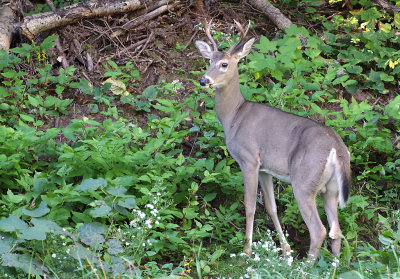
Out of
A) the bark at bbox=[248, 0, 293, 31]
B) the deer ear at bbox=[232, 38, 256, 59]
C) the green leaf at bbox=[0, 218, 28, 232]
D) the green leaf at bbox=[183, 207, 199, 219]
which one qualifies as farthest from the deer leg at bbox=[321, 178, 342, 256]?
the bark at bbox=[248, 0, 293, 31]

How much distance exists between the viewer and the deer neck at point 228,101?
252 inches

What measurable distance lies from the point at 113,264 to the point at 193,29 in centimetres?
545

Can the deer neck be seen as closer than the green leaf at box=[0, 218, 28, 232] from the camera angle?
No

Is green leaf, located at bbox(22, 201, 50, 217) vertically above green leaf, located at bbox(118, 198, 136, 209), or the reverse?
green leaf, located at bbox(22, 201, 50, 217)

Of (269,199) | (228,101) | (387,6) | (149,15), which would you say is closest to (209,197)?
(269,199)

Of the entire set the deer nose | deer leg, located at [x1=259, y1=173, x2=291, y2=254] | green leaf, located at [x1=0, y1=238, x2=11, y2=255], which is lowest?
deer leg, located at [x1=259, y1=173, x2=291, y2=254]

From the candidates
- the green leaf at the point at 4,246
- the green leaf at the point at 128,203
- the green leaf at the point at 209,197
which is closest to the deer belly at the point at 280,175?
the green leaf at the point at 209,197

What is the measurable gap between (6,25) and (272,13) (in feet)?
13.0

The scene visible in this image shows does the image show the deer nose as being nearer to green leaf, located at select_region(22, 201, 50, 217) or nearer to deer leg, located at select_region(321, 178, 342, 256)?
deer leg, located at select_region(321, 178, 342, 256)

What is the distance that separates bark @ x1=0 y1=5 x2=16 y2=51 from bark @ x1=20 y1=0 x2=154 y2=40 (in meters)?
0.25

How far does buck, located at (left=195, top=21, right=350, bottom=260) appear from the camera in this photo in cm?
548

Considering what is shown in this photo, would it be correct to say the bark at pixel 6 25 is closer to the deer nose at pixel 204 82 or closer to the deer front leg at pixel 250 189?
the deer nose at pixel 204 82

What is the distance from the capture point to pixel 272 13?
947 centimetres

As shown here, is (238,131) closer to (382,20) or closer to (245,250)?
(245,250)
